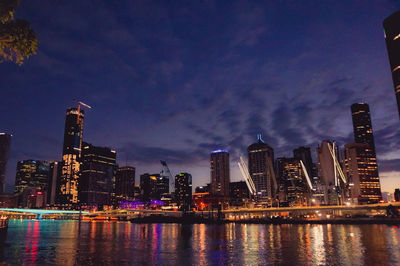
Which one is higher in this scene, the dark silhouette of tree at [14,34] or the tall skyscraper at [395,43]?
the tall skyscraper at [395,43]

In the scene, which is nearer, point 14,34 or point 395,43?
point 14,34

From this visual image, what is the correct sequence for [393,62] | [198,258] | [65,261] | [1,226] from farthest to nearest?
[393,62], [1,226], [198,258], [65,261]

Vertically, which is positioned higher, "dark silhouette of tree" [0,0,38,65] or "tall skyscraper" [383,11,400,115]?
"tall skyscraper" [383,11,400,115]

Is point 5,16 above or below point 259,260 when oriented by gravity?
above

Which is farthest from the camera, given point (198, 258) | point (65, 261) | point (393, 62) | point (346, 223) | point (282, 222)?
point (393, 62)

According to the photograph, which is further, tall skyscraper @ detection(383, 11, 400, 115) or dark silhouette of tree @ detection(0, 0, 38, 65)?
tall skyscraper @ detection(383, 11, 400, 115)

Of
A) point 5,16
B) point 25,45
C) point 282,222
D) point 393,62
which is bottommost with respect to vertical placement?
point 282,222

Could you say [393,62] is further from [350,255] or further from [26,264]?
[26,264]

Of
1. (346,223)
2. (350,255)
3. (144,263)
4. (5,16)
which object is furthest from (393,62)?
(5,16)

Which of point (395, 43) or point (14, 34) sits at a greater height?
point (395, 43)

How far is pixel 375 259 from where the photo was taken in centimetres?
3503

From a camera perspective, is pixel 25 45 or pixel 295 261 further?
A: pixel 295 261

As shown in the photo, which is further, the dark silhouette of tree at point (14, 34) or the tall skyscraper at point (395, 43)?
the tall skyscraper at point (395, 43)

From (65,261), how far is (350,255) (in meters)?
32.3
